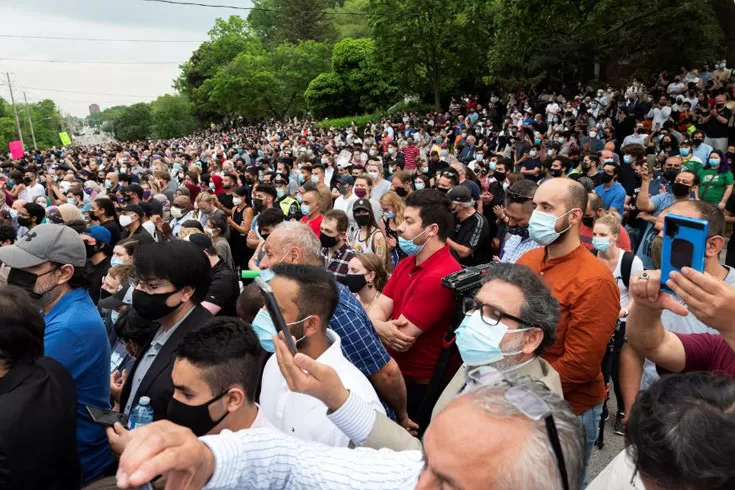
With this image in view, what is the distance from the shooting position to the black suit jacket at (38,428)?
2277 mm

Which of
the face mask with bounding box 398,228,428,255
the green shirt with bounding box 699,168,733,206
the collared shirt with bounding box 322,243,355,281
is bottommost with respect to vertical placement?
the green shirt with bounding box 699,168,733,206

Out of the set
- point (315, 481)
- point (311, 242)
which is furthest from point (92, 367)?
point (315, 481)

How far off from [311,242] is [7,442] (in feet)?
7.13

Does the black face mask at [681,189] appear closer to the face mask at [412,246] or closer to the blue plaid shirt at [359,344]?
the face mask at [412,246]

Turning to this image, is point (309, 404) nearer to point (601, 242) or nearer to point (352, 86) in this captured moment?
point (601, 242)

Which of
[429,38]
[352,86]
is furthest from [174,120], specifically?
[429,38]

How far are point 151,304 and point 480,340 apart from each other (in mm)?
1763

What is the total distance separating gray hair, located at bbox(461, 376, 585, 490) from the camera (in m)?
1.18

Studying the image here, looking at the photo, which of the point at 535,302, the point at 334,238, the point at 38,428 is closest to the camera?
the point at 38,428

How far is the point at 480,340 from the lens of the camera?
103 inches

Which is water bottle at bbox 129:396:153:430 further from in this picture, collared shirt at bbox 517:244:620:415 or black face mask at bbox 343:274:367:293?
collared shirt at bbox 517:244:620:415

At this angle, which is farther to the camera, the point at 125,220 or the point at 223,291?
the point at 125,220

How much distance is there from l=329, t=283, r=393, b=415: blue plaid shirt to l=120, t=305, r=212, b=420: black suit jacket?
68 centimetres

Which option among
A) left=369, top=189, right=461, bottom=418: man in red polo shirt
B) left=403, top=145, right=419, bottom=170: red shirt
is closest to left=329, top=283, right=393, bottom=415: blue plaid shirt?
left=369, top=189, right=461, bottom=418: man in red polo shirt
